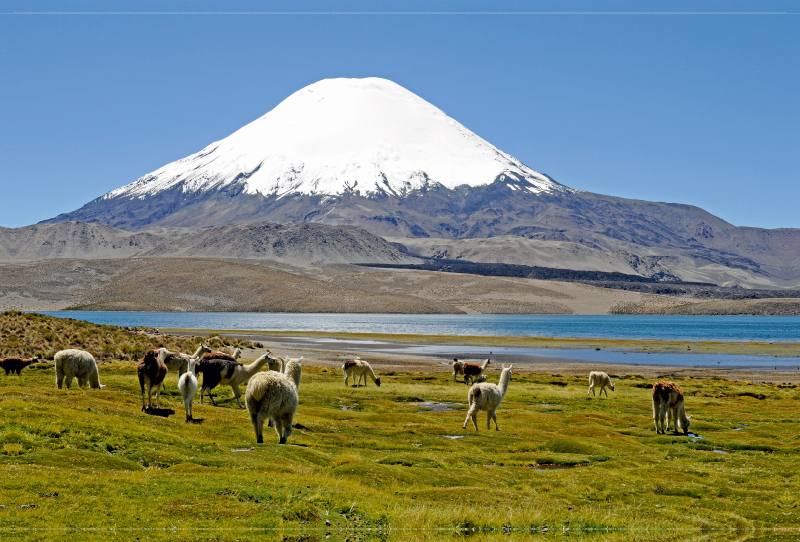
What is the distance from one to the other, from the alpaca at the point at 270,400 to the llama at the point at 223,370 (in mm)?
7199

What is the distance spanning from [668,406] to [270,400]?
1608 centimetres

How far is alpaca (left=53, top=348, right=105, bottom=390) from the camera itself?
2423 cm

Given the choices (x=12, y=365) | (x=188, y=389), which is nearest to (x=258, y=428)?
(x=188, y=389)

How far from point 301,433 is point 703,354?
79.2 meters

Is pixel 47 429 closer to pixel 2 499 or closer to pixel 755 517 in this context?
pixel 2 499

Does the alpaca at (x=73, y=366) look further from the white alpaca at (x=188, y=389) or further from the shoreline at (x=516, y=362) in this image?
the shoreline at (x=516, y=362)

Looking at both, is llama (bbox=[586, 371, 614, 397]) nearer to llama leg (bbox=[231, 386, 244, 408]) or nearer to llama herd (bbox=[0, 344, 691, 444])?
llama herd (bbox=[0, 344, 691, 444])

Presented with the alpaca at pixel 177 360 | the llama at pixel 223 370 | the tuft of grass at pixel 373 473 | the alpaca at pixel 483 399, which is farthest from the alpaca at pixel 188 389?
the alpaca at pixel 483 399

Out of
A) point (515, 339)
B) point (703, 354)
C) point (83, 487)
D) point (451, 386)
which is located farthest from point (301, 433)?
point (515, 339)

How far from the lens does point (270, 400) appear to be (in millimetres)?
17141

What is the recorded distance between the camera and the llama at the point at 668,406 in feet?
80.5

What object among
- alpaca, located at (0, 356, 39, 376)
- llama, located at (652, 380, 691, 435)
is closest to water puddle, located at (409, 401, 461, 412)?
llama, located at (652, 380, 691, 435)

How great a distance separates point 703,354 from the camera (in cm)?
8644

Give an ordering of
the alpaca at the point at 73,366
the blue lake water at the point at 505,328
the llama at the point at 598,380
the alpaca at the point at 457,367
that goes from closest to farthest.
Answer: the alpaca at the point at 73,366, the llama at the point at 598,380, the alpaca at the point at 457,367, the blue lake water at the point at 505,328
